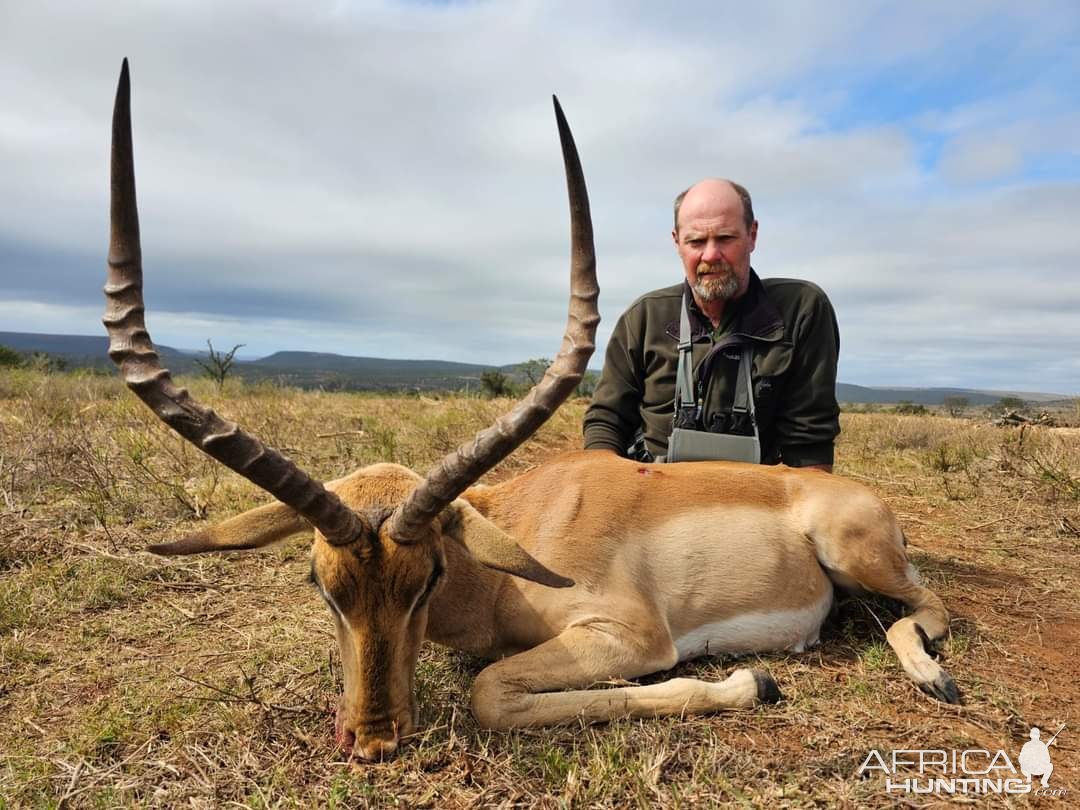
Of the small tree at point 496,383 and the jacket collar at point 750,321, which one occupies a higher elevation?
the jacket collar at point 750,321

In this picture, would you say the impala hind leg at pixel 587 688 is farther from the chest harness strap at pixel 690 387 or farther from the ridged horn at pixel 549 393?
the chest harness strap at pixel 690 387

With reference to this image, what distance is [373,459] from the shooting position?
8172 mm

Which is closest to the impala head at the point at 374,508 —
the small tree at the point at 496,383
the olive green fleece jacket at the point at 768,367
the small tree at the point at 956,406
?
the olive green fleece jacket at the point at 768,367

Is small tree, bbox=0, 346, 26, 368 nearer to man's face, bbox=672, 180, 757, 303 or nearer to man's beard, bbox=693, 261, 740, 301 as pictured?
man's face, bbox=672, 180, 757, 303

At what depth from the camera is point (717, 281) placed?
18.1 feet

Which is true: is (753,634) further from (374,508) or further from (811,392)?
(374,508)

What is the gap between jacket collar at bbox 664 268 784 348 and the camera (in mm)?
5449

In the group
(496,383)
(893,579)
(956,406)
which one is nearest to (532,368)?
(496,383)

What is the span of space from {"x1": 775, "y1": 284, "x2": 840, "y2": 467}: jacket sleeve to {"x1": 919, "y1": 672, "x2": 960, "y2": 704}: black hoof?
2258 mm

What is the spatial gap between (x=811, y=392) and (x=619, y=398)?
1.58 m

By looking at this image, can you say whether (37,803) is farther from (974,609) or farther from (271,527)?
(974,609)

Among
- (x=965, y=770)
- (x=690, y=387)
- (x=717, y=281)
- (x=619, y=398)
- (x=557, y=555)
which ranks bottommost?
(x=965, y=770)

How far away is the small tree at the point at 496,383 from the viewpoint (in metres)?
22.0

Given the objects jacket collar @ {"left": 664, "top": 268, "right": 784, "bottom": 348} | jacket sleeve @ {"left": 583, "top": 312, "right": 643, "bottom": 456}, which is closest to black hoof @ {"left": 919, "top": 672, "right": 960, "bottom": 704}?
jacket collar @ {"left": 664, "top": 268, "right": 784, "bottom": 348}
